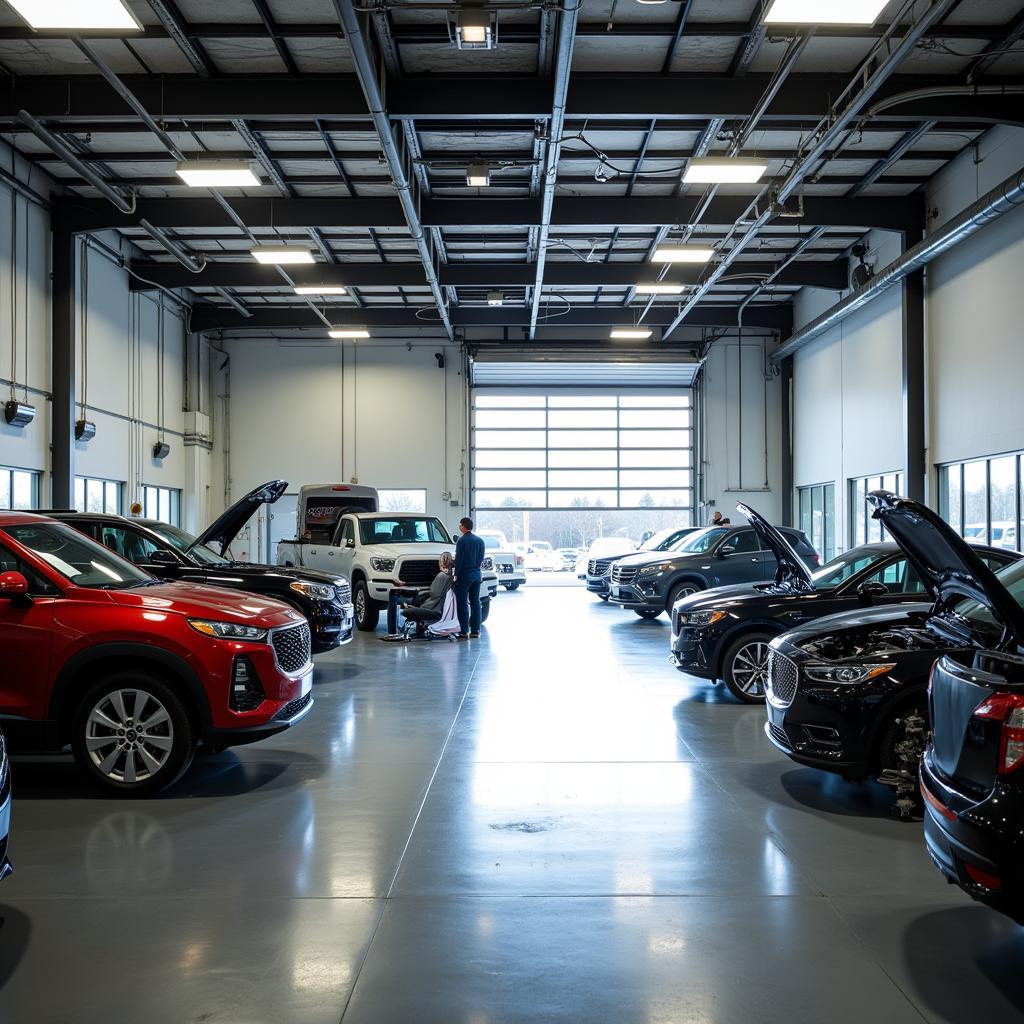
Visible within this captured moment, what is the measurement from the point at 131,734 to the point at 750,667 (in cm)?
578

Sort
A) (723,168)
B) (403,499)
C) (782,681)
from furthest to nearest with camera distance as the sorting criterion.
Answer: (403,499), (723,168), (782,681)

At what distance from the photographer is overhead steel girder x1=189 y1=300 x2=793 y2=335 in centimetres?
2683

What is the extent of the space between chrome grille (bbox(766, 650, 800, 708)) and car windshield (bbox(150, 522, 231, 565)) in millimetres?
6695

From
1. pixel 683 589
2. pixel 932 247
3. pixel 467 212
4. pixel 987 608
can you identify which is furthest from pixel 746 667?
pixel 467 212

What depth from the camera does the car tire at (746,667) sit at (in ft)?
31.3

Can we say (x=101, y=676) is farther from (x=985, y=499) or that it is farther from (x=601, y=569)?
(x=601, y=569)

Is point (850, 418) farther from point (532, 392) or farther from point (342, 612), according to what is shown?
point (342, 612)

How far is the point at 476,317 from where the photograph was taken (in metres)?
26.8

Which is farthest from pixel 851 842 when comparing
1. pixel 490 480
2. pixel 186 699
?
pixel 490 480

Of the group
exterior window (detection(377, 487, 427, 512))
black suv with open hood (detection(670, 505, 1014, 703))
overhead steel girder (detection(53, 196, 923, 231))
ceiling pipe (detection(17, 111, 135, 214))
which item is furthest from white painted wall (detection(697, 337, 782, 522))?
black suv with open hood (detection(670, 505, 1014, 703))

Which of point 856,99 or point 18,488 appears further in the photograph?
point 18,488

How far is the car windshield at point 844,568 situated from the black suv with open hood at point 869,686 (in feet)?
8.82

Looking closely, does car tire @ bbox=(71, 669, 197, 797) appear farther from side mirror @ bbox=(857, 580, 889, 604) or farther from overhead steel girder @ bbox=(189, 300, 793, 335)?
overhead steel girder @ bbox=(189, 300, 793, 335)

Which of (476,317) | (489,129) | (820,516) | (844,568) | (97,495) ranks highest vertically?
(489,129)
